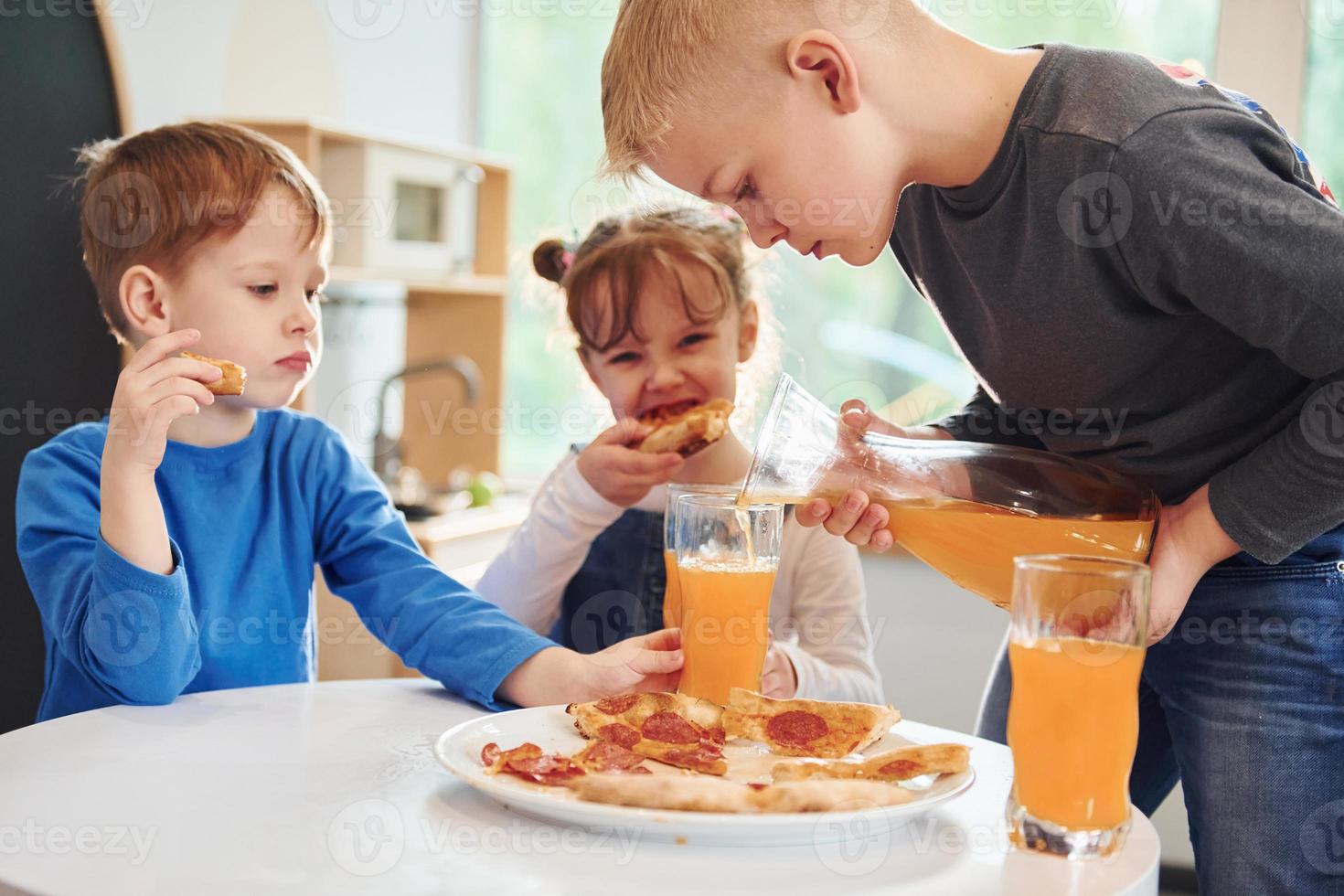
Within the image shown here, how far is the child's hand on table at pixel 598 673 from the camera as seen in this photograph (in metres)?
1.07

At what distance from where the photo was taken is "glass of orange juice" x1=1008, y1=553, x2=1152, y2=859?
0.69 meters

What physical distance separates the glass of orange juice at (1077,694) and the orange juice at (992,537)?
0.93 feet

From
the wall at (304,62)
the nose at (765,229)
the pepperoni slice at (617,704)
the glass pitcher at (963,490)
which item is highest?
the wall at (304,62)

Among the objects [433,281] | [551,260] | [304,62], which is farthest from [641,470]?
[304,62]

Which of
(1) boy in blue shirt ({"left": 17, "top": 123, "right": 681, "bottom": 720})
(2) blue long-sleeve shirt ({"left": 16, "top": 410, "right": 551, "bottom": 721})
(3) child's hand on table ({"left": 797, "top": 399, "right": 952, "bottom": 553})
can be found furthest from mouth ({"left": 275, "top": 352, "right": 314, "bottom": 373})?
(3) child's hand on table ({"left": 797, "top": 399, "right": 952, "bottom": 553})

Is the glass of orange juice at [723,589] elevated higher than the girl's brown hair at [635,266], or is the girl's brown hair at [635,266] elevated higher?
the girl's brown hair at [635,266]

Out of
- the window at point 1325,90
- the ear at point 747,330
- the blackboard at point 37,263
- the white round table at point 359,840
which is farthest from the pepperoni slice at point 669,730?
the window at point 1325,90

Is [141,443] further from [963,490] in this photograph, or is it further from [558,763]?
[963,490]

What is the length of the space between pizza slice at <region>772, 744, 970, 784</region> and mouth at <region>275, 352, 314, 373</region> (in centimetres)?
77

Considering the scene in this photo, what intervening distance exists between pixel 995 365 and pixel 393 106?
2497 millimetres

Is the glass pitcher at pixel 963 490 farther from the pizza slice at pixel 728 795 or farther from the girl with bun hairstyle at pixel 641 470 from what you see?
the girl with bun hairstyle at pixel 641 470

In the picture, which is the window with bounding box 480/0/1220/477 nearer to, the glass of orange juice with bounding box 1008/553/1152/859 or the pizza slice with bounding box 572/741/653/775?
the pizza slice with bounding box 572/741/653/775

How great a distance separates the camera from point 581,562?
5.37ft

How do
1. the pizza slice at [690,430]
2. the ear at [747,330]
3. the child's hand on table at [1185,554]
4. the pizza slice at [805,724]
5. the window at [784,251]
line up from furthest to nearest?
the window at [784,251], the ear at [747,330], the pizza slice at [690,430], the child's hand on table at [1185,554], the pizza slice at [805,724]
